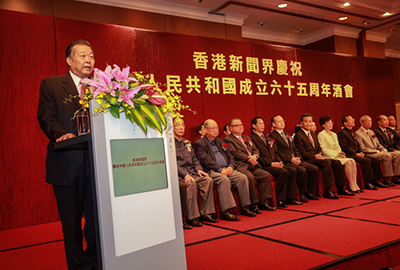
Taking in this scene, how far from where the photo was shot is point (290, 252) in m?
2.43

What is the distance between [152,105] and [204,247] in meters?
1.58

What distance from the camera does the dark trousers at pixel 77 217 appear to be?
182cm

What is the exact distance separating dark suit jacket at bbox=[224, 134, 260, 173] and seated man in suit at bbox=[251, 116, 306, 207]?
0.53 ft

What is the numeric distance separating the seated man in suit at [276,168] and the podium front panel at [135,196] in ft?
10.2

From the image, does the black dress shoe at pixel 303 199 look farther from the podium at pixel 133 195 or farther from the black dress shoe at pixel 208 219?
the podium at pixel 133 195

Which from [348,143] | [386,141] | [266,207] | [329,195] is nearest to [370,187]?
[348,143]

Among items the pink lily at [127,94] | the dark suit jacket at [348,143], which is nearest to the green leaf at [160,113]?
the pink lily at [127,94]

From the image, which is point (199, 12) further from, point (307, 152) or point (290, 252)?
point (290, 252)

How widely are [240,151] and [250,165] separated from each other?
0.75 ft

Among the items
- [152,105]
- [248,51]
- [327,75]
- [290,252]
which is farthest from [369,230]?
[327,75]

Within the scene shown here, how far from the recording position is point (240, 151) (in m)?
4.61

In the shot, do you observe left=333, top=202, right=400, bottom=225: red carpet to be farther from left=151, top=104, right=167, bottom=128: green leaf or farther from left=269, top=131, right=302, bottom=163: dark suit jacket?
left=151, top=104, right=167, bottom=128: green leaf

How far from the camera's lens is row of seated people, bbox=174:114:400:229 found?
3.91m

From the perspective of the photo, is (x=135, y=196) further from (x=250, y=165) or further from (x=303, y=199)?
(x=303, y=199)
